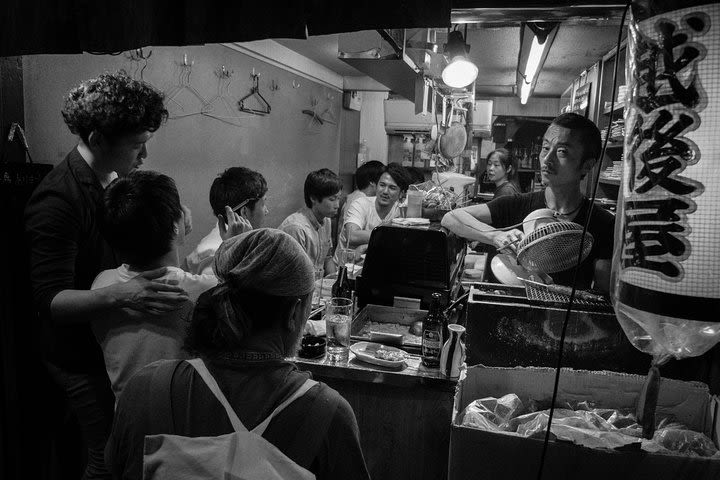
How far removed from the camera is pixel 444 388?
195 centimetres

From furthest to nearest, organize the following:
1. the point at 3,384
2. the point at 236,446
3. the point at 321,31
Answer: the point at 3,384 → the point at 321,31 → the point at 236,446

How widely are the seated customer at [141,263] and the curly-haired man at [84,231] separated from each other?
0.25m

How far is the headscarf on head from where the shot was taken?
47.6 inches

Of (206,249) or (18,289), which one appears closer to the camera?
(18,289)

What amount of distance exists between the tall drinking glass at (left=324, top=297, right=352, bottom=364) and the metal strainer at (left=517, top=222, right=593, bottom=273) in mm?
752

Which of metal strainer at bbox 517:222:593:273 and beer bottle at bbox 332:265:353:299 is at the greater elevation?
metal strainer at bbox 517:222:593:273

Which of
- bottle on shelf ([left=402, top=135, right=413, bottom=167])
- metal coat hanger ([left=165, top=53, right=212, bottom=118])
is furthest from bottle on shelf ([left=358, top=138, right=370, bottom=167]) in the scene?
metal coat hanger ([left=165, top=53, right=212, bottom=118])

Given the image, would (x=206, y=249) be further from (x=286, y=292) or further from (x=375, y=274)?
(x=286, y=292)

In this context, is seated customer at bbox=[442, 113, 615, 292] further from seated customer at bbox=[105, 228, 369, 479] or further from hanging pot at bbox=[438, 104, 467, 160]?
hanging pot at bbox=[438, 104, 467, 160]

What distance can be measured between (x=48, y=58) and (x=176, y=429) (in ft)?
9.10

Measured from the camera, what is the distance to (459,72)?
3.97 meters

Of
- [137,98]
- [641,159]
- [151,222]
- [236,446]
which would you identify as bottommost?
[236,446]

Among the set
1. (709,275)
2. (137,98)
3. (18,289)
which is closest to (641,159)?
(709,275)

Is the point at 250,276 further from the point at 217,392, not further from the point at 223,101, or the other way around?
the point at 223,101
